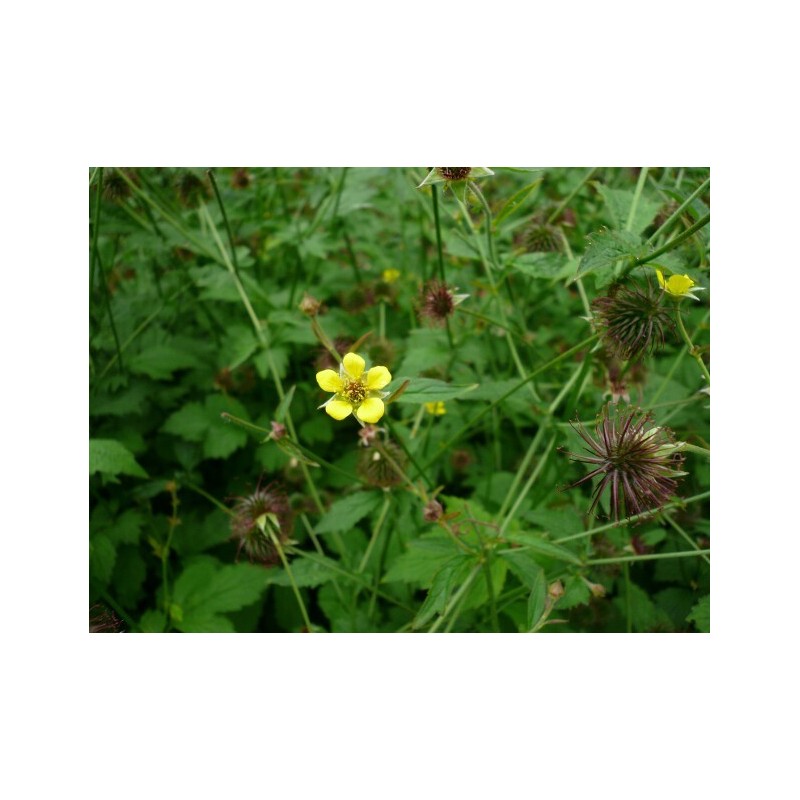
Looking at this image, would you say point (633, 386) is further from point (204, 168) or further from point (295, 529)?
point (204, 168)

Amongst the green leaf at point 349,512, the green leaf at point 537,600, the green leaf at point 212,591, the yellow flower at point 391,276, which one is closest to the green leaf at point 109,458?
the green leaf at point 212,591

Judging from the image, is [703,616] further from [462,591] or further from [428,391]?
[428,391]

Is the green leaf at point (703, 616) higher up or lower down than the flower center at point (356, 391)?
lower down

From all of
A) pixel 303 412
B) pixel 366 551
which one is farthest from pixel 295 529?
pixel 303 412

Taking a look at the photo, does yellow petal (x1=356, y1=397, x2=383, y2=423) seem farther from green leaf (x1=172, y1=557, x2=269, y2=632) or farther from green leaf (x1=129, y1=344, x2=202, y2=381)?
green leaf (x1=129, y1=344, x2=202, y2=381)

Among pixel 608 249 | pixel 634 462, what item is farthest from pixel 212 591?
pixel 608 249

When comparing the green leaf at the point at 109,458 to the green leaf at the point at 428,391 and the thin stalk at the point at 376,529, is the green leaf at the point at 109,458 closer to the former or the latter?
the thin stalk at the point at 376,529
